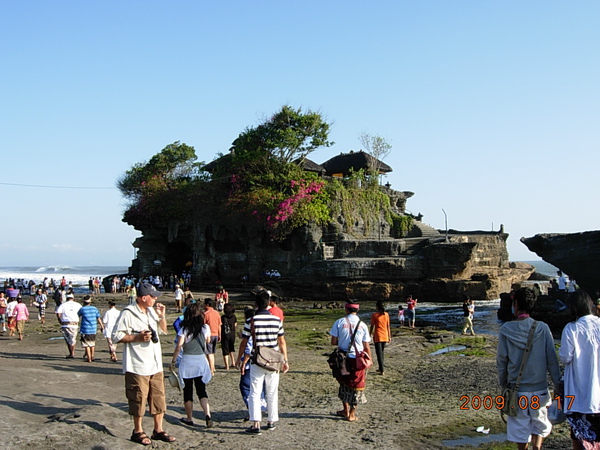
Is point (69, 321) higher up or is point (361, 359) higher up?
point (361, 359)

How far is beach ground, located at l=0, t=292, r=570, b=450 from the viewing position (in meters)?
6.23

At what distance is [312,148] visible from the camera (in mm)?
40250

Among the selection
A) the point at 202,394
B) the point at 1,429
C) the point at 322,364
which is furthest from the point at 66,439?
the point at 322,364

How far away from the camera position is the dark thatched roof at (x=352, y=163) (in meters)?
46.3

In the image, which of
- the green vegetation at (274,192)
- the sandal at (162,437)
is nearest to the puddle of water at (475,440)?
the sandal at (162,437)

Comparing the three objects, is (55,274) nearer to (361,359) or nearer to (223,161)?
(223,161)

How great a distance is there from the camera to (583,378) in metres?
4.60

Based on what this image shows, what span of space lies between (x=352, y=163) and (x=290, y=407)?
40.0m

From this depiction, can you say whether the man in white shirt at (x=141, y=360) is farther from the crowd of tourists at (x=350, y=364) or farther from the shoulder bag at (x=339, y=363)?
the shoulder bag at (x=339, y=363)

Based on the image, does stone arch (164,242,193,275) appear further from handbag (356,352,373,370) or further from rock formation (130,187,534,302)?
handbag (356,352,373,370)

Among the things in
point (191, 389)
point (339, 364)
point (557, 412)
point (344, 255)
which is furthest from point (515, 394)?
point (344, 255)

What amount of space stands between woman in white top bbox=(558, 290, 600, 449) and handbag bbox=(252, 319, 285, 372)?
317 centimetres

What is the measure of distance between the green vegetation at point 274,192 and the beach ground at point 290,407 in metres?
24.0

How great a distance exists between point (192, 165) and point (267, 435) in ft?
138
